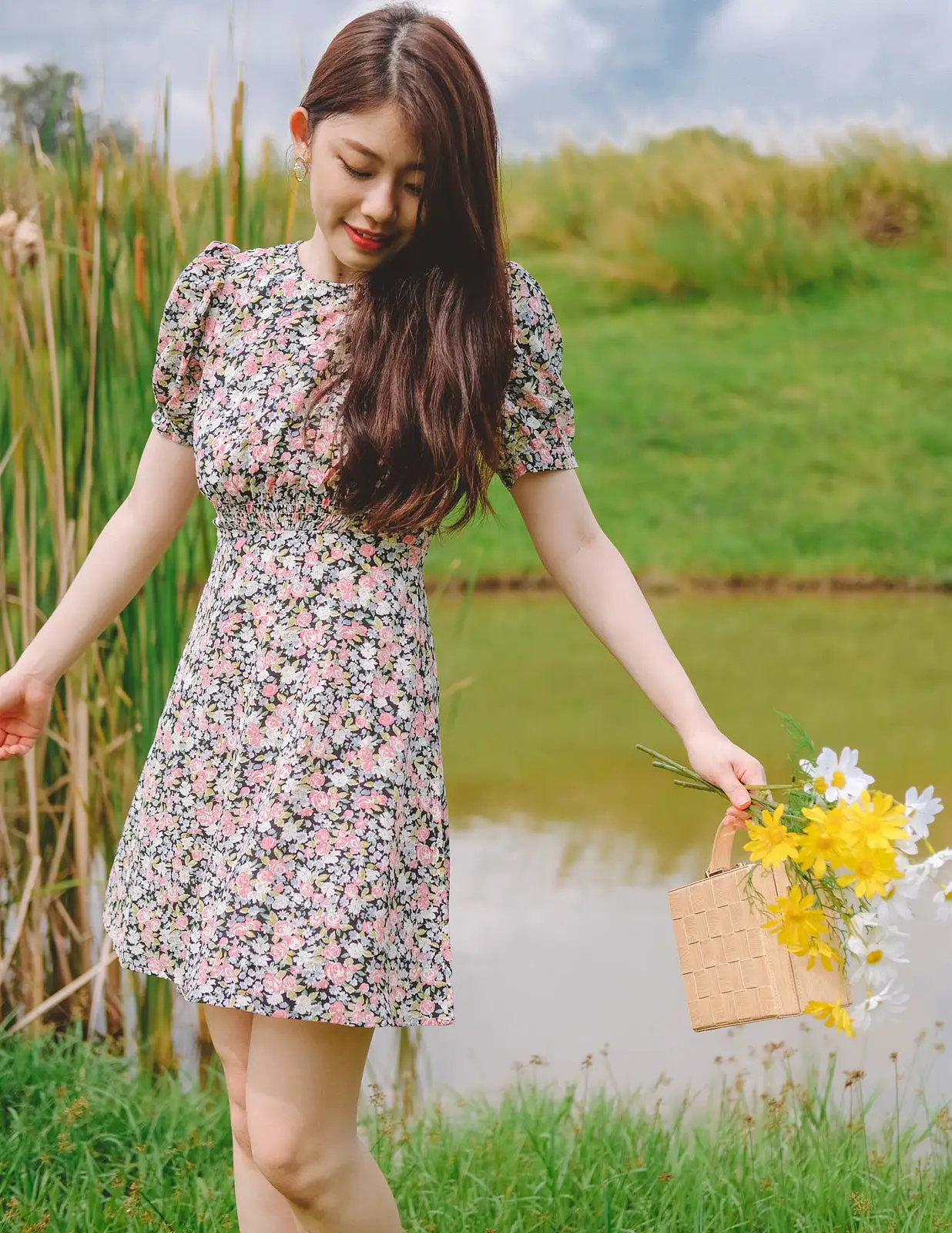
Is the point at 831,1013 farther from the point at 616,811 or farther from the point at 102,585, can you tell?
the point at 616,811

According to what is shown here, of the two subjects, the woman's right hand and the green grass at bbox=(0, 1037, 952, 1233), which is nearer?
the woman's right hand

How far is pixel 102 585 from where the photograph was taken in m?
1.23

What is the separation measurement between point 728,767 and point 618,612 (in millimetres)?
158

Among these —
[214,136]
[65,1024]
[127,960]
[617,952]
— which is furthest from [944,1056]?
[214,136]

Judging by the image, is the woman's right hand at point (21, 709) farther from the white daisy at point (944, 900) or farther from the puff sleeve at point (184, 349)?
the white daisy at point (944, 900)

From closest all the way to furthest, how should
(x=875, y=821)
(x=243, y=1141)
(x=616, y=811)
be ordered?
(x=875, y=821), (x=243, y=1141), (x=616, y=811)

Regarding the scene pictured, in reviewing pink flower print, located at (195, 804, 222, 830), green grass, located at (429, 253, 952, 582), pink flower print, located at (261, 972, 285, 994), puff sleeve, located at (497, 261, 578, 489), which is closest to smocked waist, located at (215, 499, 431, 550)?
puff sleeve, located at (497, 261, 578, 489)

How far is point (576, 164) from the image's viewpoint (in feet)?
25.8

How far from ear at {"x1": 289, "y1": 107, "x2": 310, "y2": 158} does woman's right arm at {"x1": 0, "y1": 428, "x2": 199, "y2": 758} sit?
27 centimetres

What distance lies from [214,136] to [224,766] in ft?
3.43

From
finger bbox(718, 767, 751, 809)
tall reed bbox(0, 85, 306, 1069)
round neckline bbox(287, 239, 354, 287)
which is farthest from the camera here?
tall reed bbox(0, 85, 306, 1069)

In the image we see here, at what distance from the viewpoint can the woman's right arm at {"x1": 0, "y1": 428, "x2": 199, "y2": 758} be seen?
1.23 metres

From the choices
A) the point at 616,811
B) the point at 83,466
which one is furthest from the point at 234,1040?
the point at 616,811

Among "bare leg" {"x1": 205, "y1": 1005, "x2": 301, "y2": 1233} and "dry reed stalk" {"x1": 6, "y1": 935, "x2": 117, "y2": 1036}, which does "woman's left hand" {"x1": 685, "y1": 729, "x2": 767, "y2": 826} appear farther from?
"dry reed stalk" {"x1": 6, "y1": 935, "x2": 117, "y2": 1036}
